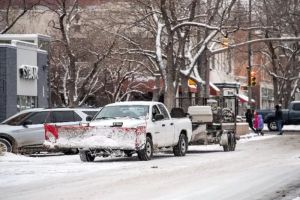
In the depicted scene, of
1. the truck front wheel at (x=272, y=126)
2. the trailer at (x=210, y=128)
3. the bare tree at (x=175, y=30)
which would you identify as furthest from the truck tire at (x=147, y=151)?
the truck front wheel at (x=272, y=126)

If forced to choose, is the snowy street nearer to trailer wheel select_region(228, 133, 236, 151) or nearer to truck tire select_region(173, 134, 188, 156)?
truck tire select_region(173, 134, 188, 156)

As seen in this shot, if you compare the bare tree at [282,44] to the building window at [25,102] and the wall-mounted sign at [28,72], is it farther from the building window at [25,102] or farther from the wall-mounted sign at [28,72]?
the building window at [25,102]

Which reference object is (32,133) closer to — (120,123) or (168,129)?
(168,129)

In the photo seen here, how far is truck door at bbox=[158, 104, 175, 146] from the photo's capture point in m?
21.9

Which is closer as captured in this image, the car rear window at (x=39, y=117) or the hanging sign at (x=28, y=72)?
the car rear window at (x=39, y=117)

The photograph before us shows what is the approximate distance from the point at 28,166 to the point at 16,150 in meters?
5.00

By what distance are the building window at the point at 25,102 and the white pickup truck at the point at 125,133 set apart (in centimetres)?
1296

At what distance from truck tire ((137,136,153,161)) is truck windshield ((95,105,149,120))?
83 cm

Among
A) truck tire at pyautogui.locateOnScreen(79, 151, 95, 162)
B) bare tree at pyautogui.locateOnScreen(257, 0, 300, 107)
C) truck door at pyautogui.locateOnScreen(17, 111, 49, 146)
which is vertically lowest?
truck tire at pyautogui.locateOnScreen(79, 151, 95, 162)

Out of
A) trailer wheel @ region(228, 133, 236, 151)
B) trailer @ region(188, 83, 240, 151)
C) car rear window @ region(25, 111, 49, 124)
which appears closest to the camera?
car rear window @ region(25, 111, 49, 124)

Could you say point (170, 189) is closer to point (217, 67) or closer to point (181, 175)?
point (181, 175)

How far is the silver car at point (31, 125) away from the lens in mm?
23766

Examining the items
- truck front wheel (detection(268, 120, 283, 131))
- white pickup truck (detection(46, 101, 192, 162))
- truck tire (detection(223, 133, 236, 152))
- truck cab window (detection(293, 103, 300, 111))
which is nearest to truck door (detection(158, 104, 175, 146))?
white pickup truck (detection(46, 101, 192, 162))

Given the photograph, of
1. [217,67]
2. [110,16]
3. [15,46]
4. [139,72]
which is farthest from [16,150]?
[217,67]
